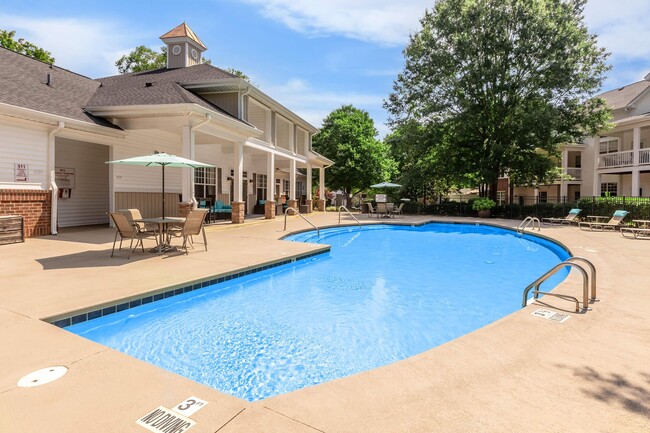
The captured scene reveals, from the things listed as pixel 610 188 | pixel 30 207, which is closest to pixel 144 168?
pixel 30 207

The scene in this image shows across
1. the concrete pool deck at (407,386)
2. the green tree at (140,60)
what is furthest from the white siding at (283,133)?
the green tree at (140,60)

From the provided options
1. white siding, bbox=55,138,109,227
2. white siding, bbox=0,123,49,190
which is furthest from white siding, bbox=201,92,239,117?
white siding, bbox=0,123,49,190

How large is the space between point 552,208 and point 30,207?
78.1ft

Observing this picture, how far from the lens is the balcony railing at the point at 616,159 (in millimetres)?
22294

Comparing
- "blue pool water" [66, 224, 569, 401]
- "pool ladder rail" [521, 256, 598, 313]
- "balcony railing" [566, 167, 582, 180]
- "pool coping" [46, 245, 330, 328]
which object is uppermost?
"balcony railing" [566, 167, 582, 180]

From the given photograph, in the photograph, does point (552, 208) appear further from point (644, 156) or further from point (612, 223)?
point (644, 156)

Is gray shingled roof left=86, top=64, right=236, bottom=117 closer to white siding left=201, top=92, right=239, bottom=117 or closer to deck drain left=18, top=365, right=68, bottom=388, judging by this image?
white siding left=201, top=92, right=239, bottom=117

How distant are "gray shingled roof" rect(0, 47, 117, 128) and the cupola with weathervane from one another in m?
5.36

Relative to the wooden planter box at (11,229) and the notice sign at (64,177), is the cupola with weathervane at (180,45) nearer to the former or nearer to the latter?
the notice sign at (64,177)

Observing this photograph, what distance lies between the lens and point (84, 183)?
542 inches

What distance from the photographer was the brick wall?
31.2 ft

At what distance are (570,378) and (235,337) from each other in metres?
3.62

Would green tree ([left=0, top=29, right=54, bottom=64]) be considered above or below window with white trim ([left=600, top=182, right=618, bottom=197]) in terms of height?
above

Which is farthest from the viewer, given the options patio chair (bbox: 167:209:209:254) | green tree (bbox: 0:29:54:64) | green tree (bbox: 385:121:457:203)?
green tree (bbox: 385:121:457:203)
